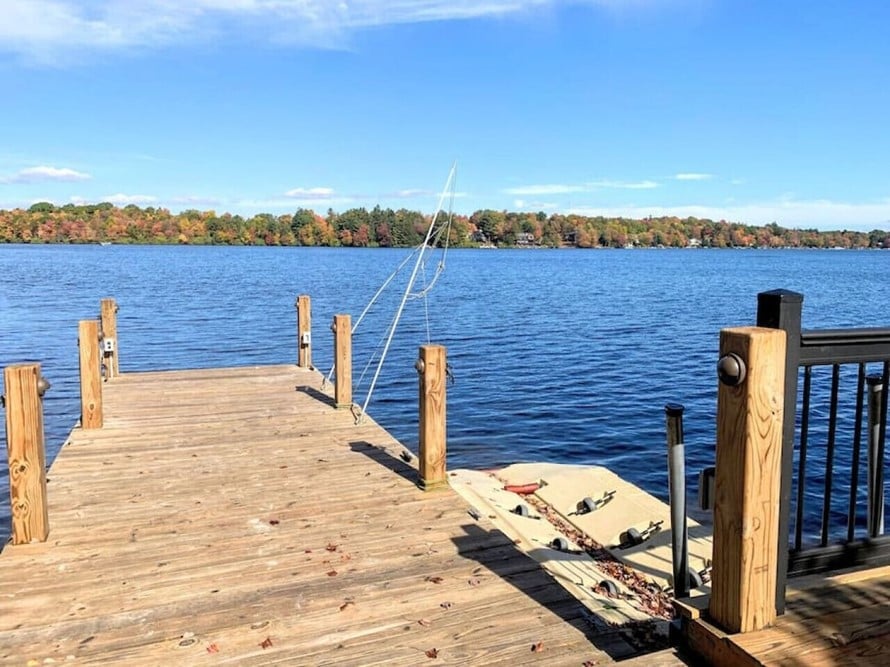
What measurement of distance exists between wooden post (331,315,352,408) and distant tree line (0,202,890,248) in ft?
294

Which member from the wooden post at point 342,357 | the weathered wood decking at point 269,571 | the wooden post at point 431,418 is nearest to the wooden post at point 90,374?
the weathered wood decking at point 269,571

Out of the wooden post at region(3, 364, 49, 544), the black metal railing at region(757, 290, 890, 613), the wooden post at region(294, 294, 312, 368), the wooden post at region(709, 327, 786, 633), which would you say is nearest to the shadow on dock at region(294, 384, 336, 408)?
the wooden post at region(294, 294, 312, 368)

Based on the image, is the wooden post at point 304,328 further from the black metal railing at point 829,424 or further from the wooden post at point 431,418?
the black metal railing at point 829,424

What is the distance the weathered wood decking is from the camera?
315 cm

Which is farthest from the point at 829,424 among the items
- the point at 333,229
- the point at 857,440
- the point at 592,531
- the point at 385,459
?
the point at 333,229

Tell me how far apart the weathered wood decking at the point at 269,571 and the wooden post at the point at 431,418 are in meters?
0.17

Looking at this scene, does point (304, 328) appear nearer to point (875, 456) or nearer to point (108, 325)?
point (108, 325)

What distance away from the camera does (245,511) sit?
16.2 ft

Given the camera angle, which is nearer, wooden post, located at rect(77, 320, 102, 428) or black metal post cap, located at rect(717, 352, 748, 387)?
black metal post cap, located at rect(717, 352, 748, 387)

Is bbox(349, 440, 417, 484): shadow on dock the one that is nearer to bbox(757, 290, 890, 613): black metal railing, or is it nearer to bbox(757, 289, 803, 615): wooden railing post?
bbox(757, 290, 890, 613): black metal railing

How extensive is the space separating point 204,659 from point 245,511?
6.36 feet

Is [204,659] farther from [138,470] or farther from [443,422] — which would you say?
[138,470]

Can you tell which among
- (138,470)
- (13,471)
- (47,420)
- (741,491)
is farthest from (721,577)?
(47,420)

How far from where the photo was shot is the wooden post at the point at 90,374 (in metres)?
6.86
